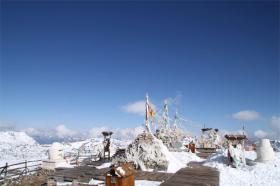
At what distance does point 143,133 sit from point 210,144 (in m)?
27.7

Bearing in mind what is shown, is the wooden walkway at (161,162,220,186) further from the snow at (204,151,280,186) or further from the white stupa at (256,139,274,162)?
the white stupa at (256,139,274,162)

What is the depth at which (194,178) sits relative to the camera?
17.8 meters

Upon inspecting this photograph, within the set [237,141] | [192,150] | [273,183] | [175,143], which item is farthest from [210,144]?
[273,183]

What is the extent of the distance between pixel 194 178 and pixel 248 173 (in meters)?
4.62

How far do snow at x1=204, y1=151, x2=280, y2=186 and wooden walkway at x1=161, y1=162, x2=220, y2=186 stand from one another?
53 centimetres

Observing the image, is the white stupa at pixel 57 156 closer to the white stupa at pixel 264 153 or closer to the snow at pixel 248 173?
the snow at pixel 248 173

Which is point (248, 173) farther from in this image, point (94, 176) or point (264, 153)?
point (94, 176)

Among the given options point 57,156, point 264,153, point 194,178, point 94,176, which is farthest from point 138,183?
point 264,153

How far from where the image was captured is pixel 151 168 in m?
21.5

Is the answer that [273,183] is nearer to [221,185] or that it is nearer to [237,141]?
[221,185]

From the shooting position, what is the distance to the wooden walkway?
641 inches

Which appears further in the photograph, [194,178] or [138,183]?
[194,178]

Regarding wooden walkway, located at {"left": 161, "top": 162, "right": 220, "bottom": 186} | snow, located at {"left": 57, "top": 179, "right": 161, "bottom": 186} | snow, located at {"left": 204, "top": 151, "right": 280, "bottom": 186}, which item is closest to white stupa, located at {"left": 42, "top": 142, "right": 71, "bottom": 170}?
snow, located at {"left": 57, "top": 179, "right": 161, "bottom": 186}

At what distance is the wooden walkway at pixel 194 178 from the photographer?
53.4ft
